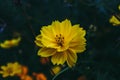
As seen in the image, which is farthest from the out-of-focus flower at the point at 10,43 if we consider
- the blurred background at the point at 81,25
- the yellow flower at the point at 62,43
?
the yellow flower at the point at 62,43

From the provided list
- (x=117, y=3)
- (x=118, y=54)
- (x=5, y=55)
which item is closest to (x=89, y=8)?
(x=117, y=3)

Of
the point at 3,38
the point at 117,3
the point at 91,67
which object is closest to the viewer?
the point at 91,67

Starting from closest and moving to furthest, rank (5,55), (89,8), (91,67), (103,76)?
(103,76) → (91,67) → (89,8) → (5,55)

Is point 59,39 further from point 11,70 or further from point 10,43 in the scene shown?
point 10,43

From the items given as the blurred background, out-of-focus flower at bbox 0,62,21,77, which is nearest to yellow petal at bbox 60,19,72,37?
the blurred background

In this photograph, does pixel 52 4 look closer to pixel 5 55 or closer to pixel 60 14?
pixel 60 14

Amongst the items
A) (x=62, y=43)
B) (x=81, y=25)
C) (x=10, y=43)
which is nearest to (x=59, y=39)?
(x=62, y=43)

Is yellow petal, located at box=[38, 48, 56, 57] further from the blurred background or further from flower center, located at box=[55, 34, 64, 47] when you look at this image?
the blurred background
